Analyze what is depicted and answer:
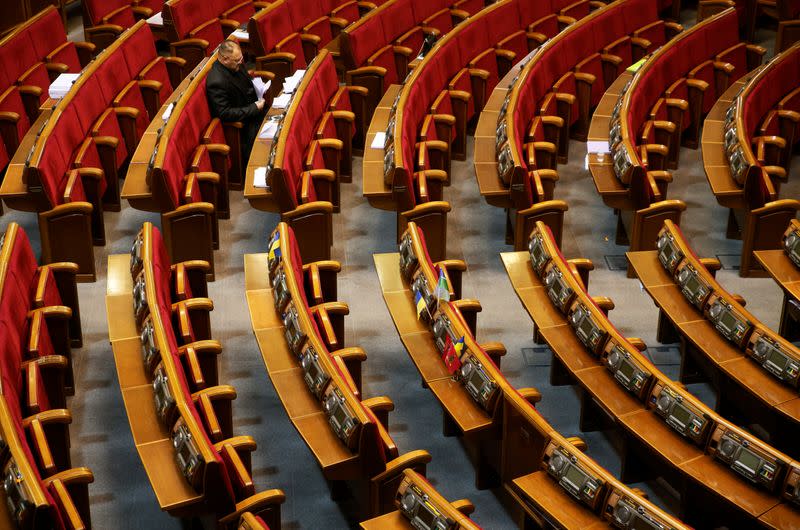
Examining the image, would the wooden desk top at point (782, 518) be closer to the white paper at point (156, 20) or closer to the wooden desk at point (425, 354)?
the wooden desk at point (425, 354)

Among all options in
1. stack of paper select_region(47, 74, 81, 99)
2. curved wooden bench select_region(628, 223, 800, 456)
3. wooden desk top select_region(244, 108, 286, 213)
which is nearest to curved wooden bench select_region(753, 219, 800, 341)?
curved wooden bench select_region(628, 223, 800, 456)

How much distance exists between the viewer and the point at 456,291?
183cm

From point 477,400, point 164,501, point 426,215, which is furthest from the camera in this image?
point 426,215

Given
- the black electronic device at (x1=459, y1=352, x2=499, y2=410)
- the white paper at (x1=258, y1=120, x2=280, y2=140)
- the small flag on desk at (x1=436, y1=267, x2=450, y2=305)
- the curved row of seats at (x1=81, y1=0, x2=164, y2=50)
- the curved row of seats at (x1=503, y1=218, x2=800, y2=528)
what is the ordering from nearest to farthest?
1. the curved row of seats at (x1=503, y1=218, x2=800, y2=528)
2. the black electronic device at (x1=459, y1=352, x2=499, y2=410)
3. the small flag on desk at (x1=436, y1=267, x2=450, y2=305)
4. the white paper at (x1=258, y1=120, x2=280, y2=140)
5. the curved row of seats at (x1=81, y1=0, x2=164, y2=50)

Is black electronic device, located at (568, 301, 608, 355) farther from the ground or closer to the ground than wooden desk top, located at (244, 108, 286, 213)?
closer to the ground

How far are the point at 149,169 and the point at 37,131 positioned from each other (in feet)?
1.24

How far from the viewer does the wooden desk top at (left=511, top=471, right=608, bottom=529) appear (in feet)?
4.32

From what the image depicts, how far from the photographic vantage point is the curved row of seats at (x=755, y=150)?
1.99 m

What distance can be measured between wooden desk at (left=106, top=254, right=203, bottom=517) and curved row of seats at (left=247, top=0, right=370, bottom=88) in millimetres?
817

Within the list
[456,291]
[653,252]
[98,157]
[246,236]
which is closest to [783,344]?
[653,252]

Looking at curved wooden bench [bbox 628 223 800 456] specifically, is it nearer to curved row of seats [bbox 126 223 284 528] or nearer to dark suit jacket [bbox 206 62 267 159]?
curved row of seats [bbox 126 223 284 528]

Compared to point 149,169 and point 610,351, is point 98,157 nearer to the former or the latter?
point 149,169

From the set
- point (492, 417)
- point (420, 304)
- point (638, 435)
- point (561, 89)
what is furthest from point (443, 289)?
point (561, 89)

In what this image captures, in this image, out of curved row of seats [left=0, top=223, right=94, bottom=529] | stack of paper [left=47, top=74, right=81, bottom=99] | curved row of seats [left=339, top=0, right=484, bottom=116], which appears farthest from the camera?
curved row of seats [left=339, top=0, right=484, bottom=116]
